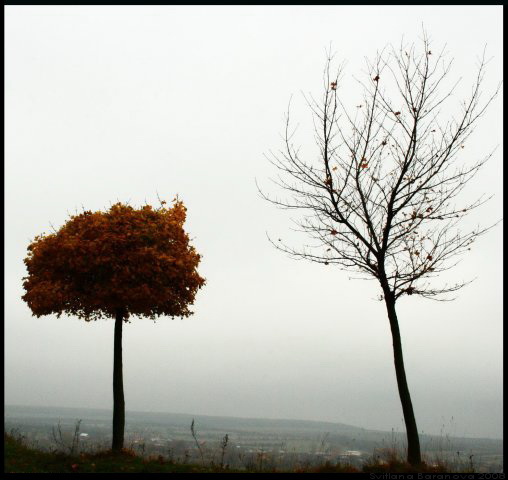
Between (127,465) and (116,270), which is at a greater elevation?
(116,270)

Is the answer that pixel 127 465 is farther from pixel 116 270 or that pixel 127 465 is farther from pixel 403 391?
pixel 403 391

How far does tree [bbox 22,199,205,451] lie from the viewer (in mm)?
14453

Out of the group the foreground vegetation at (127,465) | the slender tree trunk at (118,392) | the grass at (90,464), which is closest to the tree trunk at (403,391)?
the foreground vegetation at (127,465)

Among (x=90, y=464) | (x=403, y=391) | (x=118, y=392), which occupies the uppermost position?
(x=403, y=391)

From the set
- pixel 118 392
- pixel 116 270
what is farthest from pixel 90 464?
pixel 116 270

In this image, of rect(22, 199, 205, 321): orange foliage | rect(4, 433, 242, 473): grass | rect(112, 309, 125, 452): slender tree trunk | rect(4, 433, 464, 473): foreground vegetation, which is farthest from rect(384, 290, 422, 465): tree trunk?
rect(112, 309, 125, 452): slender tree trunk

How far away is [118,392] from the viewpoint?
14.6 meters

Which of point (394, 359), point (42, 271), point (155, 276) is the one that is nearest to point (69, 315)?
point (42, 271)

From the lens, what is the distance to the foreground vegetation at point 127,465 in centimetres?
1121

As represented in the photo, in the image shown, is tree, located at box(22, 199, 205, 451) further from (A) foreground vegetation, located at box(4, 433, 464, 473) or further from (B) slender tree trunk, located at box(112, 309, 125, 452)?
(A) foreground vegetation, located at box(4, 433, 464, 473)

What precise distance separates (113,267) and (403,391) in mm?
9419

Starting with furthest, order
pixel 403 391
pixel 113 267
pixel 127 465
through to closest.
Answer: pixel 113 267
pixel 403 391
pixel 127 465

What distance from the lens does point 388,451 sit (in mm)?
12164

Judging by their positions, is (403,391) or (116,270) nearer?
(403,391)
